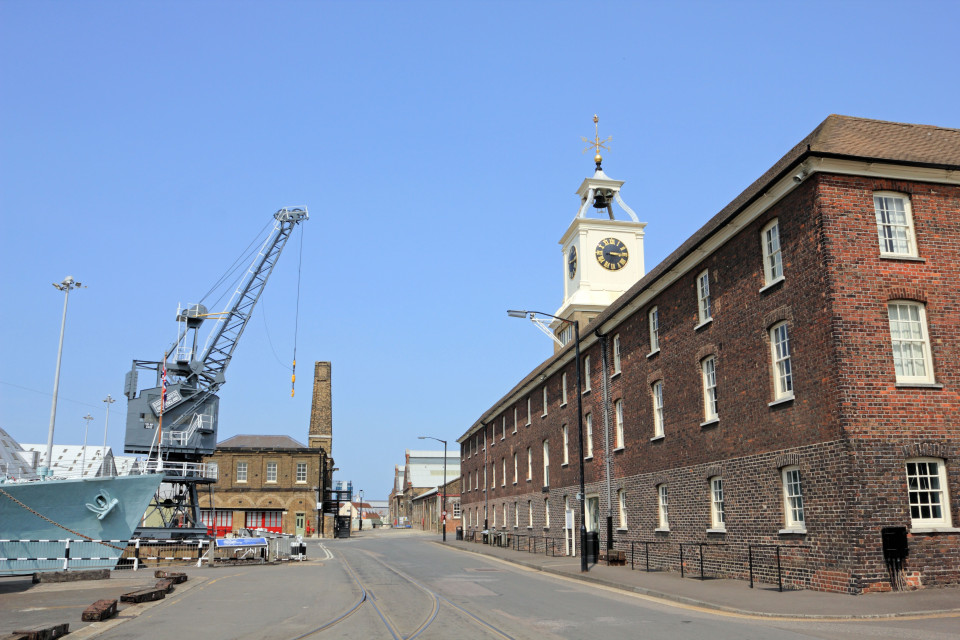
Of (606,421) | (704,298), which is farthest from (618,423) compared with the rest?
(704,298)

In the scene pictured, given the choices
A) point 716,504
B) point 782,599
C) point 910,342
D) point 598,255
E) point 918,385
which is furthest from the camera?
point 598,255

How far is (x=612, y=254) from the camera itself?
53.1 meters

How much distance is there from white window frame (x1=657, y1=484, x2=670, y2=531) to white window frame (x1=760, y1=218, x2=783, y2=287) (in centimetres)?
848

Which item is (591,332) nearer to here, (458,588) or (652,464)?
(652,464)

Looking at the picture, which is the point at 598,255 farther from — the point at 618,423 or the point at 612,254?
the point at 618,423

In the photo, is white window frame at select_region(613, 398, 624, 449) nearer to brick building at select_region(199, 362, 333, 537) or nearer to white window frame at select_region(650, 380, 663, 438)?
white window frame at select_region(650, 380, 663, 438)

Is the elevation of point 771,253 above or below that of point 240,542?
above

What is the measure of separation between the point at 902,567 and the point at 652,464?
414 inches

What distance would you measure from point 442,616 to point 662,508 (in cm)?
1249

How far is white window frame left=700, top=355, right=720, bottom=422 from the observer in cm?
2123

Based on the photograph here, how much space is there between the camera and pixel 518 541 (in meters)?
41.7

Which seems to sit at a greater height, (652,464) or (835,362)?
(835,362)

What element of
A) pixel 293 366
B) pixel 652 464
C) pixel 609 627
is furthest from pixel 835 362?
pixel 293 366

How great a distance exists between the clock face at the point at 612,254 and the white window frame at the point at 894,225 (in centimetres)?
3569
